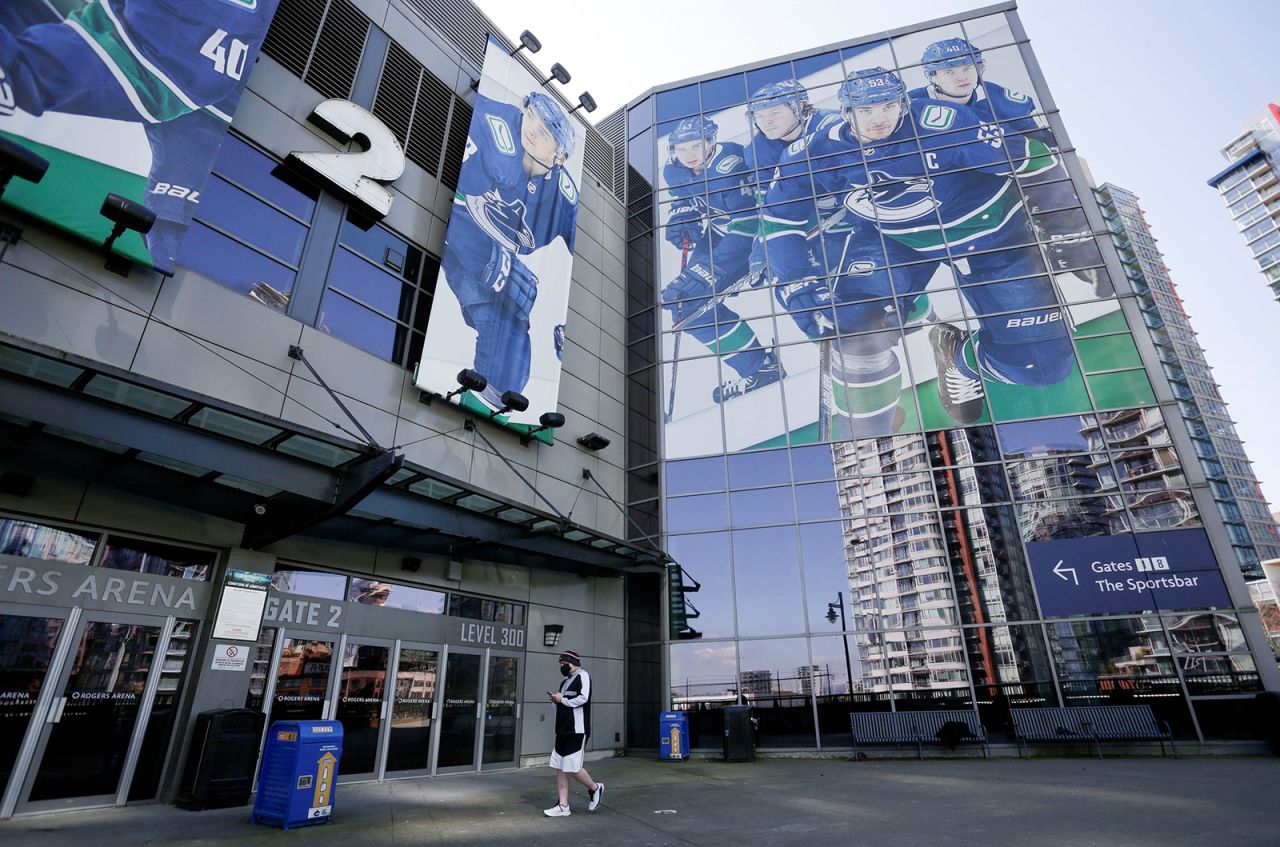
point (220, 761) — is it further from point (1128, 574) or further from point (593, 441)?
point (1128, 574)

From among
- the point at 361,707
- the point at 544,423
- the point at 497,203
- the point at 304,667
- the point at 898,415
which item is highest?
the point at 497,203

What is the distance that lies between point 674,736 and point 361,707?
6658 millimetres

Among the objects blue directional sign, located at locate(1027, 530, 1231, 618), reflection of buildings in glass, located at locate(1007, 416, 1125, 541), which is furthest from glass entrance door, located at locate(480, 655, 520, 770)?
reflection of buildings in glass, located at locate(1007, 416, 1125, 541)

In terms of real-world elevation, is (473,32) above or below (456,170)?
above

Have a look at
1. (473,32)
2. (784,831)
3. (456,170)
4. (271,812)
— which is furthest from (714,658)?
(473,32)

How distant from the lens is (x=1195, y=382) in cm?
6888

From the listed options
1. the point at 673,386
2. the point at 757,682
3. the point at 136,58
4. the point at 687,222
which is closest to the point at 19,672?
the point at 136,58

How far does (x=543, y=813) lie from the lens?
7102mm

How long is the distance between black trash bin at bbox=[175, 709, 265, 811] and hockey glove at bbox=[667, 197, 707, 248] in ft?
52.2

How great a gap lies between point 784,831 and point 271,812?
517 centimetres

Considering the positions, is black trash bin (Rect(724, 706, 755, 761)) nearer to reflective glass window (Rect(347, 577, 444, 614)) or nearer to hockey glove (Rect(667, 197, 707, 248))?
reflective glass window (Rect(347, 577, 444, 614))

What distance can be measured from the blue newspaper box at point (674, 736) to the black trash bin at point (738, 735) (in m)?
0.95

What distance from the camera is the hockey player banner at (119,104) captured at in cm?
745

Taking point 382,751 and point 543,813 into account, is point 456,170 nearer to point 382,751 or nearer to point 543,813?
point 382,751
